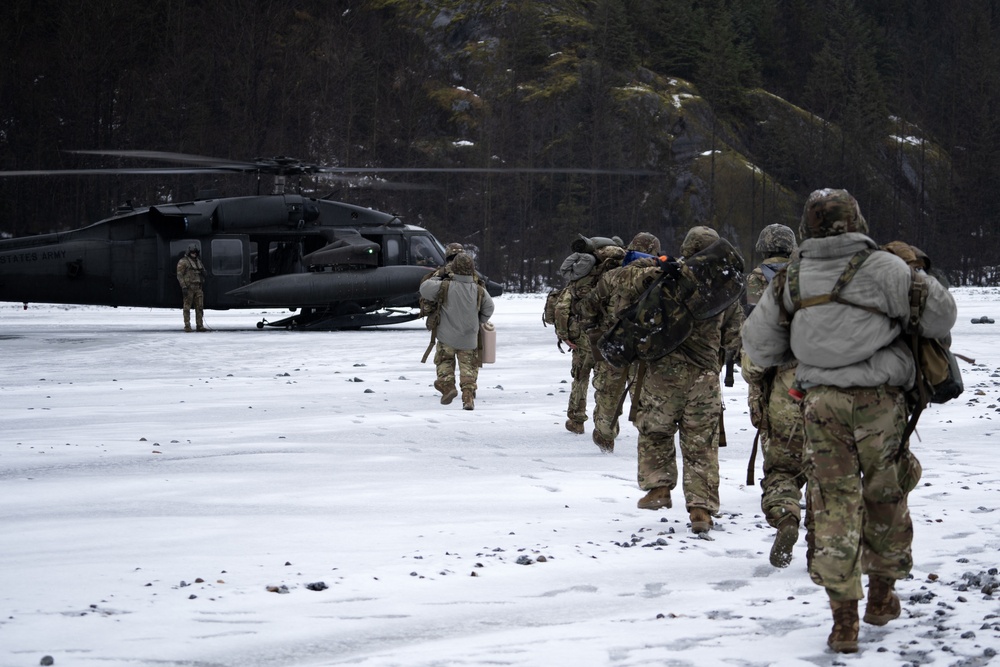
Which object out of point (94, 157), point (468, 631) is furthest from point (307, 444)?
point (94, 157)

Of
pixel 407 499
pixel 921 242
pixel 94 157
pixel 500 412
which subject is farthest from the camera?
pixel 921 242

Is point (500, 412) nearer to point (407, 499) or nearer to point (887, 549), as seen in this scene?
point (407, 499)

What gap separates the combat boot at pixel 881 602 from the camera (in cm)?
477

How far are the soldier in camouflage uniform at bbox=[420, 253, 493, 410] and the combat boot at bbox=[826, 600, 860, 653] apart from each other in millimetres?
7824

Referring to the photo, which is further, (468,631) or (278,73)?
(278,73)

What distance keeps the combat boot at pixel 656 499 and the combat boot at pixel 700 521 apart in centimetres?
44

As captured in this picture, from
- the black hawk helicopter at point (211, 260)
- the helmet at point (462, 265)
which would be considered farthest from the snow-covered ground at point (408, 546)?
the black hawk helicopter at point (211, 260)

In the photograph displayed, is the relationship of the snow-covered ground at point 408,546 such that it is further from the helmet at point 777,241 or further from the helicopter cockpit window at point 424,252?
the helicopter cockpit window at point 424,252

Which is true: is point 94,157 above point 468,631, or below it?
above

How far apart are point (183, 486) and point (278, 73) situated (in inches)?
1937

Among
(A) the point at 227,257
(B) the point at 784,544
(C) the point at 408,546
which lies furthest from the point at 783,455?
(A) the point at 227,257

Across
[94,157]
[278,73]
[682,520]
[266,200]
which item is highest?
[278,73]

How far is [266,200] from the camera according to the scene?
2245 cm

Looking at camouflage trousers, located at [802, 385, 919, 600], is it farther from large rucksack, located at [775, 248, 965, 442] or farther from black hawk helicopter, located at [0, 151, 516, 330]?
black hawk helicopter, located at [0, 151, 516, 330]
